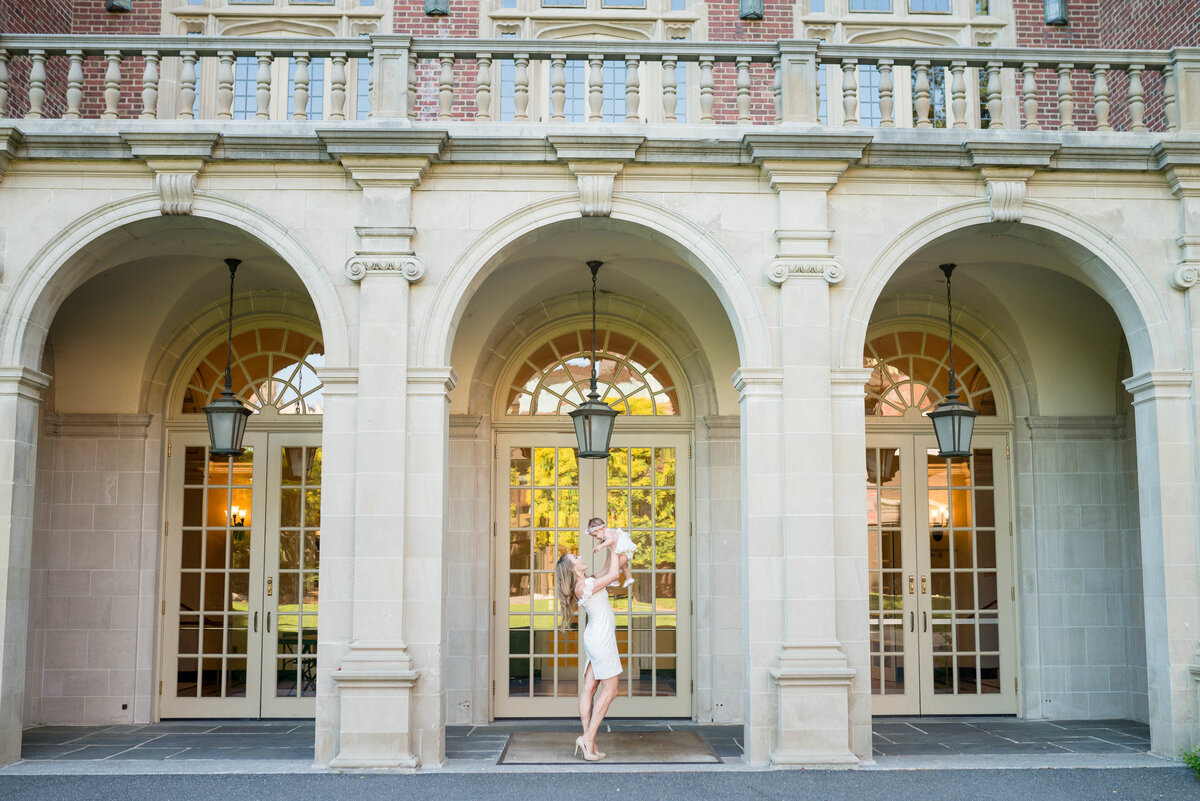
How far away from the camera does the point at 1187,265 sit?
7930mm

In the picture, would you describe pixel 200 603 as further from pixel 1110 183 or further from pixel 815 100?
pixel 1110 183

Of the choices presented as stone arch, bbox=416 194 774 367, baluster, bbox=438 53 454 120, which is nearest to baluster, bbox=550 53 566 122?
stone arch, bbox=416 194 774 367

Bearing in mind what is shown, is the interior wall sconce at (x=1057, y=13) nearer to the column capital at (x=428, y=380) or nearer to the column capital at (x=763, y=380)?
the column capital at (x=763, y=380)

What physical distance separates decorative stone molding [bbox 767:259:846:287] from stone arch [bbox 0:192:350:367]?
3290mm

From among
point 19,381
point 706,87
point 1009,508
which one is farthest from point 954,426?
point 19,381

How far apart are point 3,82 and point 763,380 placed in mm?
6281

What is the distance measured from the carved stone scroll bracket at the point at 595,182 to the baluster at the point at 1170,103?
4.37 metres

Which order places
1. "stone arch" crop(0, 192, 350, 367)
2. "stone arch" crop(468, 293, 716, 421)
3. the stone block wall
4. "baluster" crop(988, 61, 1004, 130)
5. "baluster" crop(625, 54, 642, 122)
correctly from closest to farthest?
"stone arch" crop(0, 192, 350, 367), "baluster" crop(625, 54, 642, 122), "baluster" crop(988, 61, 1004, 130), the stone block wall, "stone arch" crop(468, 293, 716, 421)

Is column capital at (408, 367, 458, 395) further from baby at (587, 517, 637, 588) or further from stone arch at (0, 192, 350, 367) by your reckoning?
baby at (587, 517, 637, 588)

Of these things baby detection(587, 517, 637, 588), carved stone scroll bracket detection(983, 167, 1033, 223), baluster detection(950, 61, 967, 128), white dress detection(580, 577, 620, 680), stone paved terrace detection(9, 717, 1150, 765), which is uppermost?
baluster detection(950, 61, 967, 128)

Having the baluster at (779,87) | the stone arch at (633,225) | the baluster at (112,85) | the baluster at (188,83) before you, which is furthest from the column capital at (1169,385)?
the baluster at (112,85)

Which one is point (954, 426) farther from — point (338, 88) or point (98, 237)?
point (98, 237)

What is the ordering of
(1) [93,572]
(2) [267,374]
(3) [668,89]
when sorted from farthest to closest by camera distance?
1. (2) [267,374]
2. (1) [93,572]
3. (3) [668,89]

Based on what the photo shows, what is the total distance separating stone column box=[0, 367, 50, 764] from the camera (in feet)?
24.6
